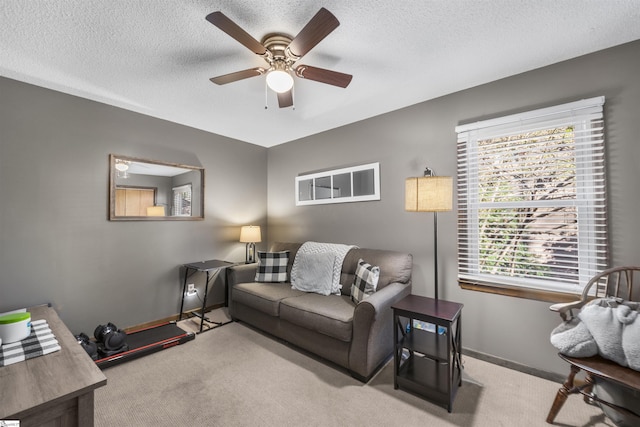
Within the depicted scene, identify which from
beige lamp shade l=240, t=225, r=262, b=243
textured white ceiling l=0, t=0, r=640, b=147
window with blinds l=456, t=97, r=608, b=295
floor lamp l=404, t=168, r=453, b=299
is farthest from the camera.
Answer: beige lamp shade l=240, t=225, r=262, b=243

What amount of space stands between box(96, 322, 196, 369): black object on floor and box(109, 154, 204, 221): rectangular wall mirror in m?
1.21

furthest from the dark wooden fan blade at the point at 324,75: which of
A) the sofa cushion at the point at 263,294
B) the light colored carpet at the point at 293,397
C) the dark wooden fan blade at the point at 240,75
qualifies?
the light colored carpet at the point at 293,397

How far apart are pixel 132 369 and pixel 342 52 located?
9.88 feet

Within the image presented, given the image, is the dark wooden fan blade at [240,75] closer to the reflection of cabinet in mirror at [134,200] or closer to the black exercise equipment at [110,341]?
the reflection of cabinet in mirror at [134,200]

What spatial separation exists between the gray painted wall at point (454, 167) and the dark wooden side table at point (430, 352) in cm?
53

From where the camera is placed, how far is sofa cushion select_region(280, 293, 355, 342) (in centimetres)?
210

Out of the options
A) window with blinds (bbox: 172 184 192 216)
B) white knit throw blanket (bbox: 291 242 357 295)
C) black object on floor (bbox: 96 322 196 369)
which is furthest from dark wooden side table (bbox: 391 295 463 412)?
window with blinds (bbox: 172 184 192 216)

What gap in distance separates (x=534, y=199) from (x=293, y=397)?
2.37 metres

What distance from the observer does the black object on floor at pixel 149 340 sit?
2.28 m

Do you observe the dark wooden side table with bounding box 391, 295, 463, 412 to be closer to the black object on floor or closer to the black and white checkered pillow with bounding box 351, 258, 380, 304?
the black and white checkered pillow with bounding box 351, 258, 380, 304

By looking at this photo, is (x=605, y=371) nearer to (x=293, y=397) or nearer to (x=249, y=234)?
(x=293, y=397)

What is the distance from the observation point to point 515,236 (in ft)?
7.28

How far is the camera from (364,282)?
2.40m

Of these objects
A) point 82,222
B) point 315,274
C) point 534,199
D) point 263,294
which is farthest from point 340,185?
point 82,222
